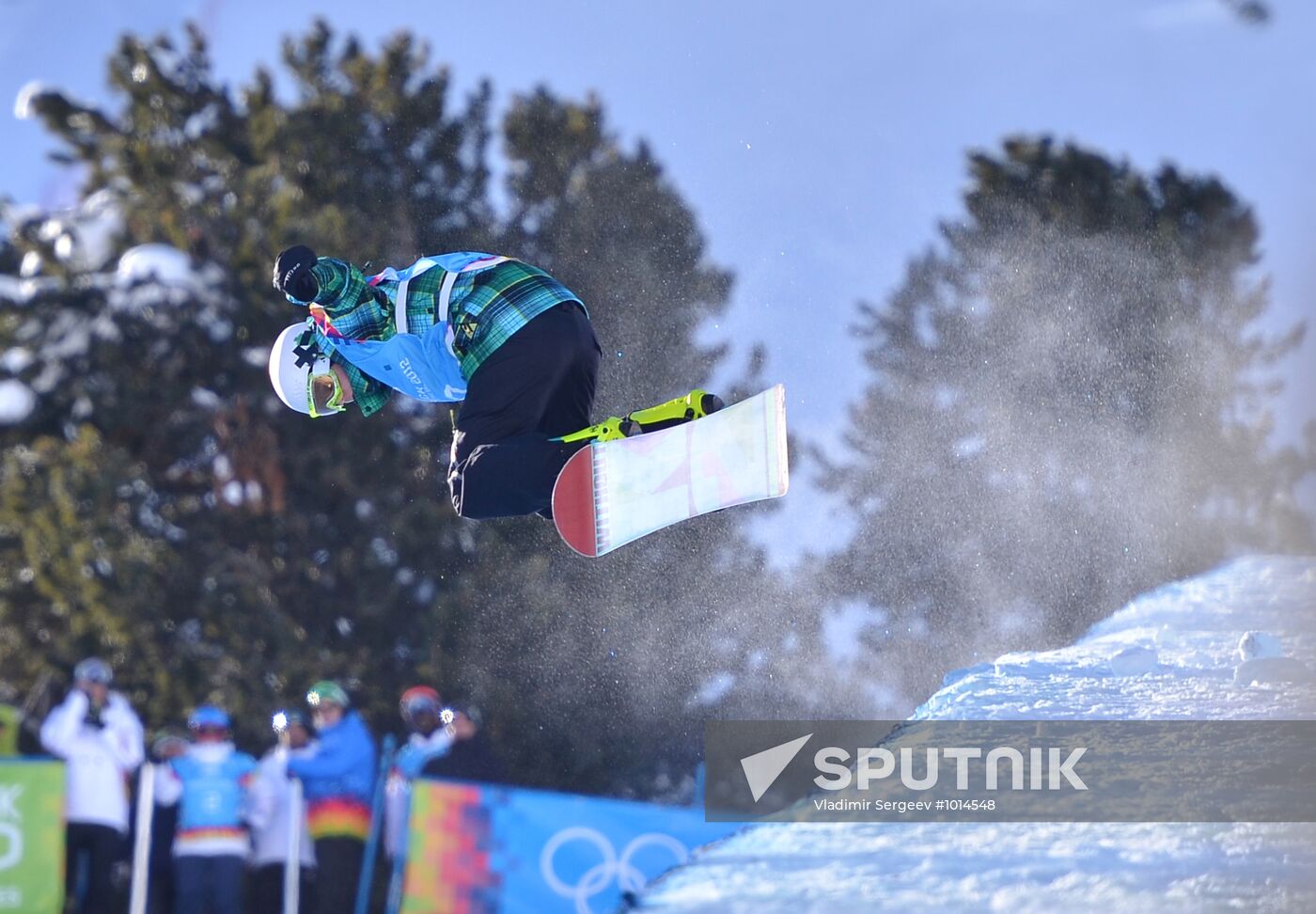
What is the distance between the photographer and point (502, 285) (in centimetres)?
367

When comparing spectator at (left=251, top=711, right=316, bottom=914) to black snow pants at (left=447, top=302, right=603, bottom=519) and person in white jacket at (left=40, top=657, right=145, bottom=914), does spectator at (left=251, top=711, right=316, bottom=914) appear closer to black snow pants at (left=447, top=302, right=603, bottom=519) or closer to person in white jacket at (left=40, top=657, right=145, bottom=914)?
person in white jacket at (left=40, top=657, right=145, bottom=914)

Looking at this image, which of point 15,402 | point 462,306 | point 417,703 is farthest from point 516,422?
point 15,402

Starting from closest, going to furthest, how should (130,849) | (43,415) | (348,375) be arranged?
(348,375) → (130,849) → (43,415)

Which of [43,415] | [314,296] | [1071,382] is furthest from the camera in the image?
[43,415]

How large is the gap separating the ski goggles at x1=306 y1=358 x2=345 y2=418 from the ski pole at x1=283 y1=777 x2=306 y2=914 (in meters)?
1.91

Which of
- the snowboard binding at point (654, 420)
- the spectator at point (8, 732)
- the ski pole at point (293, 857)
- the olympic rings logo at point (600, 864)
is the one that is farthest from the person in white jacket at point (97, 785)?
the snowboard binding at point (654, 420)

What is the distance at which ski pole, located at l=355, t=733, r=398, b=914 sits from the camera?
502cm

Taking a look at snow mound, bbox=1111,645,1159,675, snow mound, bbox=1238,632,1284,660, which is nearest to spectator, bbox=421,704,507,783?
snow mound, bbox=1111,645,1159,675

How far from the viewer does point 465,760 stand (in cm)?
514

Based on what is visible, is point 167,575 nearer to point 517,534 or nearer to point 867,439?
point 517,534

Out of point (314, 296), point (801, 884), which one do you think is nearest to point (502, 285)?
point (314, 296)

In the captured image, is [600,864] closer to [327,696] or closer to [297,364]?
[327,696]

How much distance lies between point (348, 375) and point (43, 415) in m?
4.26

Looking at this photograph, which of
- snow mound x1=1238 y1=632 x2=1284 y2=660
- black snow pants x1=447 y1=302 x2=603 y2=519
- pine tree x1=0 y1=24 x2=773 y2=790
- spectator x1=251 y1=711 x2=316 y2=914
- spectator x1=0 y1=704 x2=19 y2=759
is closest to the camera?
black snow pants x1=447 y1=302 x2=603 y2=519
